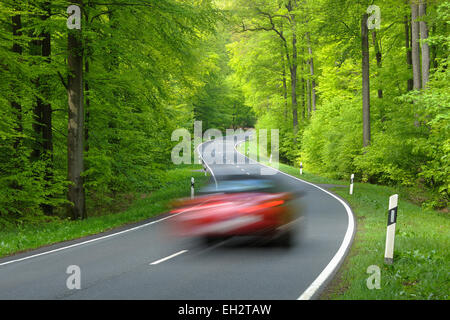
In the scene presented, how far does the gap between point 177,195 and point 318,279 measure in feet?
48.1

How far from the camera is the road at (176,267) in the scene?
583 centimetres

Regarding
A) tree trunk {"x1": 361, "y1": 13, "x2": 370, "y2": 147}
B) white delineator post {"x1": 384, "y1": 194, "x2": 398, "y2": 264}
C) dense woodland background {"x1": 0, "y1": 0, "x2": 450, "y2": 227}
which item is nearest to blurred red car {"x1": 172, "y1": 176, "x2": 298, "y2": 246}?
white delineator post {"x1": 384, "y1": 194, "x2": 398, "y2": 264}

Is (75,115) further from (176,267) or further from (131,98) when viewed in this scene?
(176,267)

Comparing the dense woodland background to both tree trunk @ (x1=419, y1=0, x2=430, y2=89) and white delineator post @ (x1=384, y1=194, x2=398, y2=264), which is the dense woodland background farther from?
white delineator post @ (x1=384, y1=194, x2=398, y2=264)

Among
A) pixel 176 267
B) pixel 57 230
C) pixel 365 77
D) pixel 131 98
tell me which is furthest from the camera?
pixel 365 77

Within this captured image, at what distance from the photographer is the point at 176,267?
725 cm

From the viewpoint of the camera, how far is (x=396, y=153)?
1927 cm

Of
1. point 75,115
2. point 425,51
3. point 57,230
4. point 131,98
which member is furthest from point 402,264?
point 425,51

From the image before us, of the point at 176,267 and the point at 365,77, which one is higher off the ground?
the point at 365,77

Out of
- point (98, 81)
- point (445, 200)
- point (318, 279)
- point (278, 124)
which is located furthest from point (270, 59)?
point (318, 279)

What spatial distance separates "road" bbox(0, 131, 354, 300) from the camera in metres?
5.83

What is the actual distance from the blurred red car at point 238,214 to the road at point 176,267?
72 cm

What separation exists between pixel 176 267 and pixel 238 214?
614 cm

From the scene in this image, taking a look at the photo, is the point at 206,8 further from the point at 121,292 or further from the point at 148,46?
the point at 121,292
